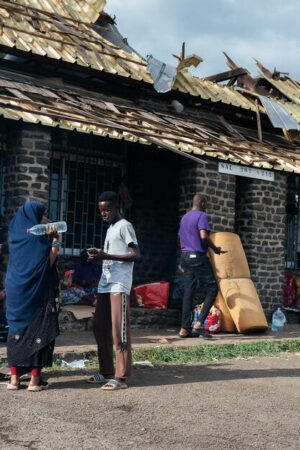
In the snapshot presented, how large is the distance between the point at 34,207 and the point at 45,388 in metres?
1.58

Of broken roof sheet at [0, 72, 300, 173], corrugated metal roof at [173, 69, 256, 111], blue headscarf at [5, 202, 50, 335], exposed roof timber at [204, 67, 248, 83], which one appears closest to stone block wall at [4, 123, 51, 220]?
broken roof sheet at [0, 72, 300, 173]

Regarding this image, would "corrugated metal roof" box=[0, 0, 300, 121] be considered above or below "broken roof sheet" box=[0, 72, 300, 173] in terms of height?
above

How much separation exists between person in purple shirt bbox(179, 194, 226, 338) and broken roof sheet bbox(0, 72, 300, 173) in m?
1.02

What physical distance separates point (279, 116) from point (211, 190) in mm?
3582

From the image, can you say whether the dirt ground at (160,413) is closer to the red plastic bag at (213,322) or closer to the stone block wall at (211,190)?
the red plastic bag at (213,322)

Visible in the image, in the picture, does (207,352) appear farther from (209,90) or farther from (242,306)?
(209,90)

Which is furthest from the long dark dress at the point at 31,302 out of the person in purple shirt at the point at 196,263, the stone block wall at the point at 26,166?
the person in purple shirt at the point at 196,263

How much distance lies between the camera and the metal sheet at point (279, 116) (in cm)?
1452

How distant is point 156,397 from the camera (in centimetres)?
599

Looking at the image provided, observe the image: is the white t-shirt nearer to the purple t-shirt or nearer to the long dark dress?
the long dark dress

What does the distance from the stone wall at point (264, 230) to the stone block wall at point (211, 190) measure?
55cm

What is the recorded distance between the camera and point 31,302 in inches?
238

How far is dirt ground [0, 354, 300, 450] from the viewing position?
4.60 metres

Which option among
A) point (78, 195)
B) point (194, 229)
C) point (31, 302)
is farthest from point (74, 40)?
point (31, 302)
